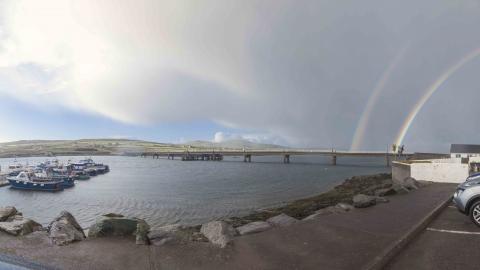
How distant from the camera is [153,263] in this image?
698 centimetres

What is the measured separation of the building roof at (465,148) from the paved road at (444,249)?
320 ft

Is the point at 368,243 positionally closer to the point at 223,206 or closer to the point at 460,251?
the point at 460,251

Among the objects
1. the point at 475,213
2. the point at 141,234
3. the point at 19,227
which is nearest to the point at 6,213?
the point at 19,227

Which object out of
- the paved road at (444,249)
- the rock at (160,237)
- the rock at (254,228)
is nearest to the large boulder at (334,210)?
the rock at (254,228)

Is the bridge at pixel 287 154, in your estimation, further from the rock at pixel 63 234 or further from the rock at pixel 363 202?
the rock at pixel 63 234

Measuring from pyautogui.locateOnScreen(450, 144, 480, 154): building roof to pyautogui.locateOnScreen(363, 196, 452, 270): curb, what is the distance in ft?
319

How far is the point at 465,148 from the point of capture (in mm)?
92688

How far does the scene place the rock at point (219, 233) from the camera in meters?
8.39

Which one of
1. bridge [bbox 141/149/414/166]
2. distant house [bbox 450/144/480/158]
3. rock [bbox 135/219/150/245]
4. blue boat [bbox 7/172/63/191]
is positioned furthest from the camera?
bridge [bbox 141/149/414/166]

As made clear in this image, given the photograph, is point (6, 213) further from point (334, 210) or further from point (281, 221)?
point (334, 210)

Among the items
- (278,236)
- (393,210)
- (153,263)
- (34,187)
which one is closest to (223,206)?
(393,210)

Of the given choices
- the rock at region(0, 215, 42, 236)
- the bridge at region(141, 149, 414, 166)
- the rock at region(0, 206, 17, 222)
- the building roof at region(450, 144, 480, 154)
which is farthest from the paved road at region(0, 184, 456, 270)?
the bridge at region(141, 149, 414, 166)

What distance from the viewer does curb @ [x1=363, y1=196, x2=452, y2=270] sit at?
669cm

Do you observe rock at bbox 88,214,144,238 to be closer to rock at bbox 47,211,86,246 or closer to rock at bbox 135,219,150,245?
rock at bbox 135,219,150,245
